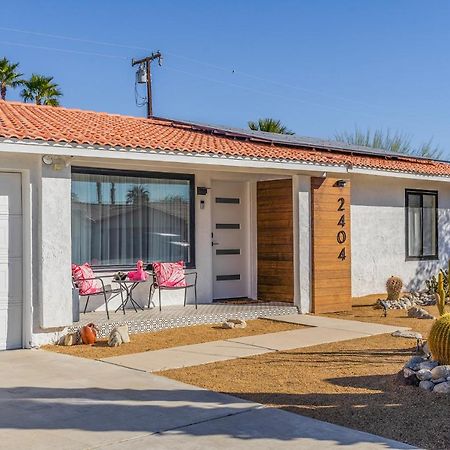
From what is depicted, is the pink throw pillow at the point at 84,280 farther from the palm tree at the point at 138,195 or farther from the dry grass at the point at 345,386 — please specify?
the dry grass at the point at 345,386

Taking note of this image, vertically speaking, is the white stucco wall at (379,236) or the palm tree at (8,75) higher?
the palm tree at (8,75)

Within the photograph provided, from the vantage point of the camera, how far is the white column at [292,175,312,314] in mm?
12992

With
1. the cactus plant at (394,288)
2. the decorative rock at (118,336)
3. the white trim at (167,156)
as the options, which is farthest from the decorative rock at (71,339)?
the cactus plant at (394,288)

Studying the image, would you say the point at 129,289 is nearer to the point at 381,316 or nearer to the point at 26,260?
the point at 26,260

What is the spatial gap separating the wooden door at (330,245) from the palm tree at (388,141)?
25.7 meters

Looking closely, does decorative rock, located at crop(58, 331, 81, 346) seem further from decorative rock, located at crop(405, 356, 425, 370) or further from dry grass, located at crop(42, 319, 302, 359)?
decorative rock, located at crop(405, 356, 425, 370)

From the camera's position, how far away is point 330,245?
13430mm

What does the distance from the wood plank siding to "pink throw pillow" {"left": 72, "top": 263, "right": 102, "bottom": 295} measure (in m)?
3.75

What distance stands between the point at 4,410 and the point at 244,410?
84.3 inches

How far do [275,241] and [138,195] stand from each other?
2.81 m

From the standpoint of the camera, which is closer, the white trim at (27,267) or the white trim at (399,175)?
the white trim at (27,267)

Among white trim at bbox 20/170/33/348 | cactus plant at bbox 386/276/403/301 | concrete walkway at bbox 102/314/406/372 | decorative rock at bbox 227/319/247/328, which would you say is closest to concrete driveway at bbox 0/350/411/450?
concrete walkway at bbox 102/314/406/372

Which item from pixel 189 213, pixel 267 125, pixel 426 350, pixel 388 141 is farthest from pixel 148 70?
pixel 426 350

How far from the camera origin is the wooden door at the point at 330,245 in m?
13.2
